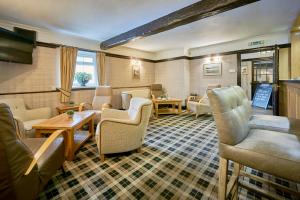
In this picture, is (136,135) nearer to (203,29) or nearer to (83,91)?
(83,91)

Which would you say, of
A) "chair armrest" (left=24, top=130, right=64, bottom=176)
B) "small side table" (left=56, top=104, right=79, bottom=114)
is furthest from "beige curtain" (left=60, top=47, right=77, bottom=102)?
"chair armrest" (left=24, top=130, right=64, bottom=176)

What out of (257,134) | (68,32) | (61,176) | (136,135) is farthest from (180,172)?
(68,32)

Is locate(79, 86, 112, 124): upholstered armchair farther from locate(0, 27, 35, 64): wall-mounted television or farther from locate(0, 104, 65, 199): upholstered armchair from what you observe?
locate(0, 104, 65, 199): upholstered armchair

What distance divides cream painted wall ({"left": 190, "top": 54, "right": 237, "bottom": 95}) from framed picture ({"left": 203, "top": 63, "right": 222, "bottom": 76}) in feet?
0.38

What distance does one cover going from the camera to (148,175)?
5.88 ft

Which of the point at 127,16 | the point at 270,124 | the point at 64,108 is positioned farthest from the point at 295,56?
the point at 64,108

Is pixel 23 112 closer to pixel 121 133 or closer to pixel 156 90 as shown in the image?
pixel 121 133

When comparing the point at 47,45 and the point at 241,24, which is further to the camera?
the point at 47,45

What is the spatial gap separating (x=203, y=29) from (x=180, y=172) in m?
3.48

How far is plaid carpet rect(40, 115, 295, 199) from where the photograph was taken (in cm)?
150

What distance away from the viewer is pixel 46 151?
1.42m

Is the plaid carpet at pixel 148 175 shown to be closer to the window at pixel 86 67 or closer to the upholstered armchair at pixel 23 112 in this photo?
the upholstered armchair at pixel 23 112

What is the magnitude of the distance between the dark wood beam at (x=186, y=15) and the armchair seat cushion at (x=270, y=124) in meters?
1.61

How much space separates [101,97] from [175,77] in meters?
3.32
